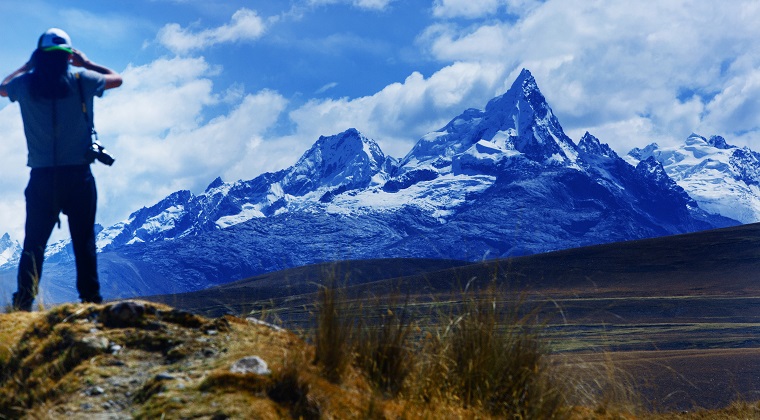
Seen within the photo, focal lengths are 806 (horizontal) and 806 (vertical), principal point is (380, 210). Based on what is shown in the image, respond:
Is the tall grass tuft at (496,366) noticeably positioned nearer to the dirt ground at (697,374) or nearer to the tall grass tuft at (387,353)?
the tall grass tuft at (387,353)

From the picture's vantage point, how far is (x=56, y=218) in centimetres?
618

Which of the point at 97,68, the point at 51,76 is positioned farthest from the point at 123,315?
the point at 97,68

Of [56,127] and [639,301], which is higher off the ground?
[56,127]

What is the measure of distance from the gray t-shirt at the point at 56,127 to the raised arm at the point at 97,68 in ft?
1.16

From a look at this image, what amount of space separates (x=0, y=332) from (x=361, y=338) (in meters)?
2.26

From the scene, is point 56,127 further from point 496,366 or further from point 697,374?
point 697,374

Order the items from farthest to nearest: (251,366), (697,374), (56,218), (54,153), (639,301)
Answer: (639,301)
(697,374)
(56,218)
(54,153)
(251,366)

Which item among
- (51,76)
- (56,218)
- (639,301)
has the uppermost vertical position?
(51,76)

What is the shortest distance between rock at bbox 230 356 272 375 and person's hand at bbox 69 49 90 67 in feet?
11.7

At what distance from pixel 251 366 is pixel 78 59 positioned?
12.1ft

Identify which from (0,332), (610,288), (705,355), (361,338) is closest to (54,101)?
(0,332)

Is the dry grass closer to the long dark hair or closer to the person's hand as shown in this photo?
the long dark hair

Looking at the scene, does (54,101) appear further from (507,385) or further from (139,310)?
(507,385)

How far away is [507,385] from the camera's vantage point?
4840 mm
